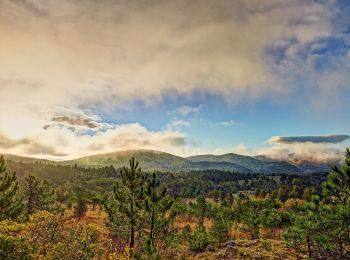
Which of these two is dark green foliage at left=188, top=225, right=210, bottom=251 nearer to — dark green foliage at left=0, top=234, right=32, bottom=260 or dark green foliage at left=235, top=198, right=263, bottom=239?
dark green foliage at left=235, top=198, right=263, bottom=239

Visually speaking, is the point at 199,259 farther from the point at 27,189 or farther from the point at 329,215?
the point at 27,189

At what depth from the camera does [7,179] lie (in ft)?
155

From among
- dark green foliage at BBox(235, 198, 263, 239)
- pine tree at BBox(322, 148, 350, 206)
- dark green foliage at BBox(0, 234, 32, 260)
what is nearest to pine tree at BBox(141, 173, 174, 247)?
pine tree at BBox(322, 148, 350, 206)

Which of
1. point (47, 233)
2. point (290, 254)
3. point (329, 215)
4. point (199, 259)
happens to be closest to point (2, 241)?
point (47, 233)

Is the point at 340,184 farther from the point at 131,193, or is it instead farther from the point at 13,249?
the point at 13,249

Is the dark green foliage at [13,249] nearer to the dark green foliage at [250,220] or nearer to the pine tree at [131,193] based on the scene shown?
the pine tree at [131,193]

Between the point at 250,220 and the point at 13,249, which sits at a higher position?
the point at 13,249

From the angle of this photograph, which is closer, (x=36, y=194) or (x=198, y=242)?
(x=198, y=242)

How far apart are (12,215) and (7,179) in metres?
5.96

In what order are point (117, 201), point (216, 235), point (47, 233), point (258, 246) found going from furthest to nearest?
point (216, 235) → point (258, 246) → point (117, 201) → point (47, 233)

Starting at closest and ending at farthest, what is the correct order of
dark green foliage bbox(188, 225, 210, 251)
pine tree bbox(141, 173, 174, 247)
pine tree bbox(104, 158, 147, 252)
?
pine tree bbox(141, 173, 174, 247), pine tree bbox(104, 158, 147, 252), dark green foliage bbox(188, 225, 210, 251)

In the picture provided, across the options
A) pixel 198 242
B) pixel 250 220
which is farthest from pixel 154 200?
pixel 250 220

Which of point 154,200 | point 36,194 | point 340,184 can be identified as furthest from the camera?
point 36,194

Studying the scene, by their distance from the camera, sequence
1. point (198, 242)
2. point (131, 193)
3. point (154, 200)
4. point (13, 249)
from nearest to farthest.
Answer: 1. point (13, 249)
2. point (154, 200)
3. point (131, 193)
4. point (198, 242)
